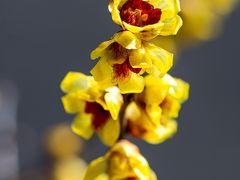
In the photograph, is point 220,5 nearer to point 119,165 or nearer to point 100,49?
point 119,165

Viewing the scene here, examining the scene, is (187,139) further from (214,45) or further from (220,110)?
(214,45)

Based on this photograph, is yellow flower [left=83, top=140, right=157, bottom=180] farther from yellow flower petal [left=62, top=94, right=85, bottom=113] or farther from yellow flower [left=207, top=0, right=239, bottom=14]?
yellow flower [left=207, top=0, right=239, bottom=14]

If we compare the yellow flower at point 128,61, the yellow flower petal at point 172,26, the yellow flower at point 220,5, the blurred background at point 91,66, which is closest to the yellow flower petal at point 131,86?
the yellow flower at point 128,61

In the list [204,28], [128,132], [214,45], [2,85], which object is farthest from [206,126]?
[128,132]

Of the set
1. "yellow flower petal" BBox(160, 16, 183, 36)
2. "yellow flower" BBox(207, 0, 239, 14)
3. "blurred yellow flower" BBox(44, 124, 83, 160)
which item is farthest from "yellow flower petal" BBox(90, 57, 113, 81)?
"blurred yellow flower" BBox(44, 124, 83, 160)

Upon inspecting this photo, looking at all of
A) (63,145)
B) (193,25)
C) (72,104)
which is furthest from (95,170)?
(63,145)

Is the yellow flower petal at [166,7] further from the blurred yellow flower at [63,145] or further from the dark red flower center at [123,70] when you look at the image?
the blurred yellow flower at [63,145]
